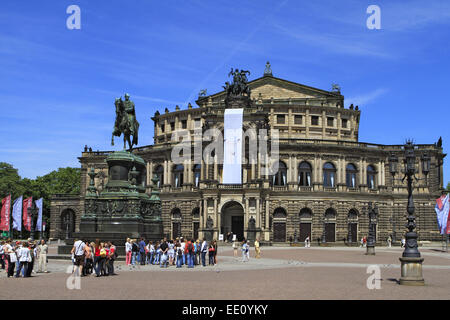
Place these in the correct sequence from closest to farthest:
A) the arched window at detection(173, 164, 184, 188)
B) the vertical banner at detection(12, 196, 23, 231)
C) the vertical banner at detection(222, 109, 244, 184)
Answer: the vertical banner at detection(12, 196, 23, 231), the vertical banner at detection(222, 109, 244, 184), the arched window at detection(173, 164, 184, 188)

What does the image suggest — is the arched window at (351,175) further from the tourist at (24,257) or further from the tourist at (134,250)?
the tourist at (24,257)

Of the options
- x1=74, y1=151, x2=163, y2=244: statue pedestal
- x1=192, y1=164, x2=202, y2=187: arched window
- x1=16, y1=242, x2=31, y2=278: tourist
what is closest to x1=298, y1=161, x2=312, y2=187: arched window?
x1=192, y1=164, x2=202, y2=187: arched window

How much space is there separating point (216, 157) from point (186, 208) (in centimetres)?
989

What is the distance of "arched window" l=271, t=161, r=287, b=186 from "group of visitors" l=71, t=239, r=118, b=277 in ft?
162

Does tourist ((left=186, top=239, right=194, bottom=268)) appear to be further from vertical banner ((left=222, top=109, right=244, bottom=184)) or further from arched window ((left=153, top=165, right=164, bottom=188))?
arched window ((left=153, top=165, right=164, bottom=188))

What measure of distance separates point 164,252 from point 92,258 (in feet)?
21.2

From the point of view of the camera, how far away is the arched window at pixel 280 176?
233 ft

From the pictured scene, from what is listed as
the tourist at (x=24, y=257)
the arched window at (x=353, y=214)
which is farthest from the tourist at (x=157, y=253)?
the arched window at (x=353, y=214)

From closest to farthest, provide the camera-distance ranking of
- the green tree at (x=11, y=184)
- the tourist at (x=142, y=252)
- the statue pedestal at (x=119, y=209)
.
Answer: the tourist at (x=142, y=252) → the statue pedestal at (x=119, y=209) → the green tree at (x=11, y=184)

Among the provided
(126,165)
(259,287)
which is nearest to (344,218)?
(126,165)

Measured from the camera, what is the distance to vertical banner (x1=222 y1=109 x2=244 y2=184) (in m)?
66.4

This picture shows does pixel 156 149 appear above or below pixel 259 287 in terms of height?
above
